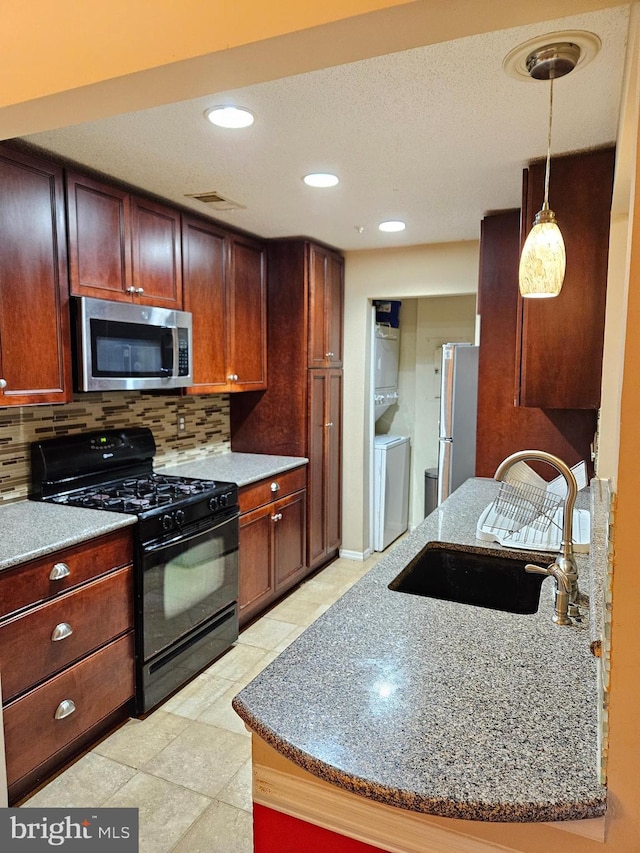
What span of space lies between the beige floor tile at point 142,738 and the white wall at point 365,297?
2.20 metres

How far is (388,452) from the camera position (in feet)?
14.5

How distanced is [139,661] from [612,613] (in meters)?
2.09

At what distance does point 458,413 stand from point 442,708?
2685mm

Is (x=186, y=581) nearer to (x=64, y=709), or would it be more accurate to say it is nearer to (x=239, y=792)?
(x=64, y=709)

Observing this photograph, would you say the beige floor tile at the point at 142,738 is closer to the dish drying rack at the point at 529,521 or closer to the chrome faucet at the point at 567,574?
the dish drying rack at the point at 529,521

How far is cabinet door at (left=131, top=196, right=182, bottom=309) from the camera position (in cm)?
267

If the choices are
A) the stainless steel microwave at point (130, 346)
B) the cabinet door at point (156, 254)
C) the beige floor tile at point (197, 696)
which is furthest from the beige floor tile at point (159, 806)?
the cabinet door at point (156, 254)

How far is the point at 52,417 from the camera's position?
262cm

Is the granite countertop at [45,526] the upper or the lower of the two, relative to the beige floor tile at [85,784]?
upper

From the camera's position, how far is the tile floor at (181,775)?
72.3 inches

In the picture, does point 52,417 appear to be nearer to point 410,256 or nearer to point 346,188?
point 346,188

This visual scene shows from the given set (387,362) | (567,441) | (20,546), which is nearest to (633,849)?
(20,546)

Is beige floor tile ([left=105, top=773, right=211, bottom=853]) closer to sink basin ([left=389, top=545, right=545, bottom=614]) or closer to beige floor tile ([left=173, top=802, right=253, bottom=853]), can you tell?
beige floor tile ([left=173, top=802, right=253, bottom=853])

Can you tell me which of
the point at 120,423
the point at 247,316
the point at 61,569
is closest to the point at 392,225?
the point at 247,316
